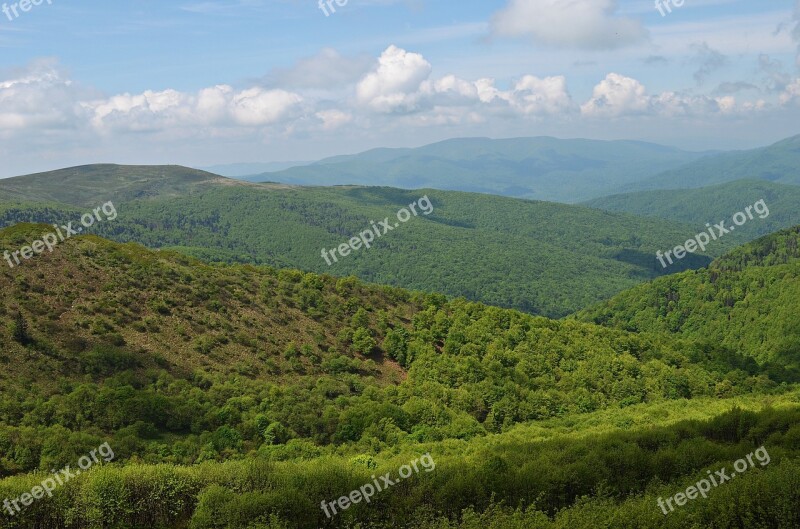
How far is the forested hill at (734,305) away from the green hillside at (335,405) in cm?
4465

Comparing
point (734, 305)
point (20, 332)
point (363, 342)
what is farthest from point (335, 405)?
point (734, 305)

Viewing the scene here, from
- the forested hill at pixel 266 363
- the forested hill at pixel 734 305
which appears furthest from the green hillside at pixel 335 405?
the forested hill at pixel 734 305

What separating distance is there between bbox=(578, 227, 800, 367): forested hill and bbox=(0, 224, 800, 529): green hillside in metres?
44.6

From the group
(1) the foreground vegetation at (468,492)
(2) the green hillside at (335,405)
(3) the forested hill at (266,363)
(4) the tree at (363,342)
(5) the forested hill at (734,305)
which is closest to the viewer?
(1) the foreground vegetation at (468,492)

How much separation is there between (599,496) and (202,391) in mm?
40208

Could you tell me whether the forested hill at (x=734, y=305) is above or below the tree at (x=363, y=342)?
below

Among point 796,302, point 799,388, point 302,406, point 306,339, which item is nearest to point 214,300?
point 306,339

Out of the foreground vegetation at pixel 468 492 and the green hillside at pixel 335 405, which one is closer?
the foreground vegetation at pixel 468 492

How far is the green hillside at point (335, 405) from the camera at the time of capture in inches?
1296

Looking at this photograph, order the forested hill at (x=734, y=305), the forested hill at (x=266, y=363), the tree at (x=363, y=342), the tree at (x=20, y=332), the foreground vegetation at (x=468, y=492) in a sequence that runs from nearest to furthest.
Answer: the foreground vegetation at (x=468, y=492)
the forested hill at (x=266, y=363)
the tree at (x=20, y=332)
the tree at (x=363, y=342)
the forested hill at (x=734, y=305)

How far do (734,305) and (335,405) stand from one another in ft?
444

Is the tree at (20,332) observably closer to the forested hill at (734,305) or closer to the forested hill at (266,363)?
the forested hill at (266,363)

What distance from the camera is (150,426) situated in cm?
4950

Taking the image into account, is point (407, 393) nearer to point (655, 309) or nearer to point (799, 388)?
point (799, 388)
